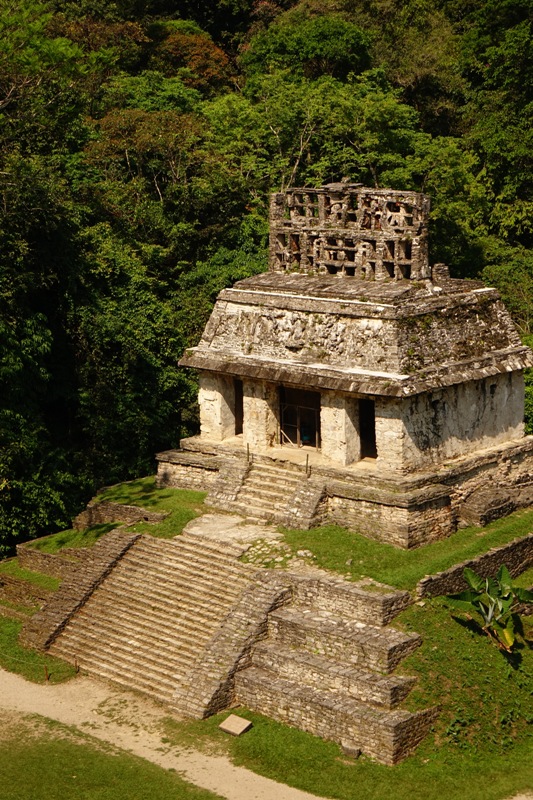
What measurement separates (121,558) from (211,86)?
23.5 m

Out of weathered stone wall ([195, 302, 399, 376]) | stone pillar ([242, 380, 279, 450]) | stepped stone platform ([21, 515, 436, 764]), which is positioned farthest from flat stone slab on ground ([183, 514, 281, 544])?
weathered stone wall ([195, 302, 399, 376])

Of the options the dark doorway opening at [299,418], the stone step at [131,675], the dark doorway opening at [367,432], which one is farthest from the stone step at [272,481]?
the stone step at [131,675]

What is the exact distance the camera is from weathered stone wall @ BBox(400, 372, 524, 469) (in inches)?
917

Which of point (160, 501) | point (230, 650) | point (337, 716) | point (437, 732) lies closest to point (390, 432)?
point (160, 501)

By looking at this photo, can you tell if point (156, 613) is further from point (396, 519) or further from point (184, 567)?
point (396, 519)

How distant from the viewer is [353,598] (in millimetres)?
20688

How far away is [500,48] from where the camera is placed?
39.7 meters

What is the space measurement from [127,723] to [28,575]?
4.85 meters

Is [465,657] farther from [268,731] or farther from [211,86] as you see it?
[211,86]

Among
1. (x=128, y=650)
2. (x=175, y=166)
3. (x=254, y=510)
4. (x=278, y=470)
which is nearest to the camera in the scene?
(x=128, y=650)

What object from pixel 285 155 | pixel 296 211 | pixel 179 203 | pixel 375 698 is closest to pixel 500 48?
pixel 285 155

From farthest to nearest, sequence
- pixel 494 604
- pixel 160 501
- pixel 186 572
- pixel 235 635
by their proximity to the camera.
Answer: pixel 160 501 → pixel 186 572 → pixel 235 635 → pixel 494 604

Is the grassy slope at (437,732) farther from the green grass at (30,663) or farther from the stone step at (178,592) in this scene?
the green grass at (30,663)

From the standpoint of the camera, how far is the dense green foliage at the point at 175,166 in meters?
27.1
